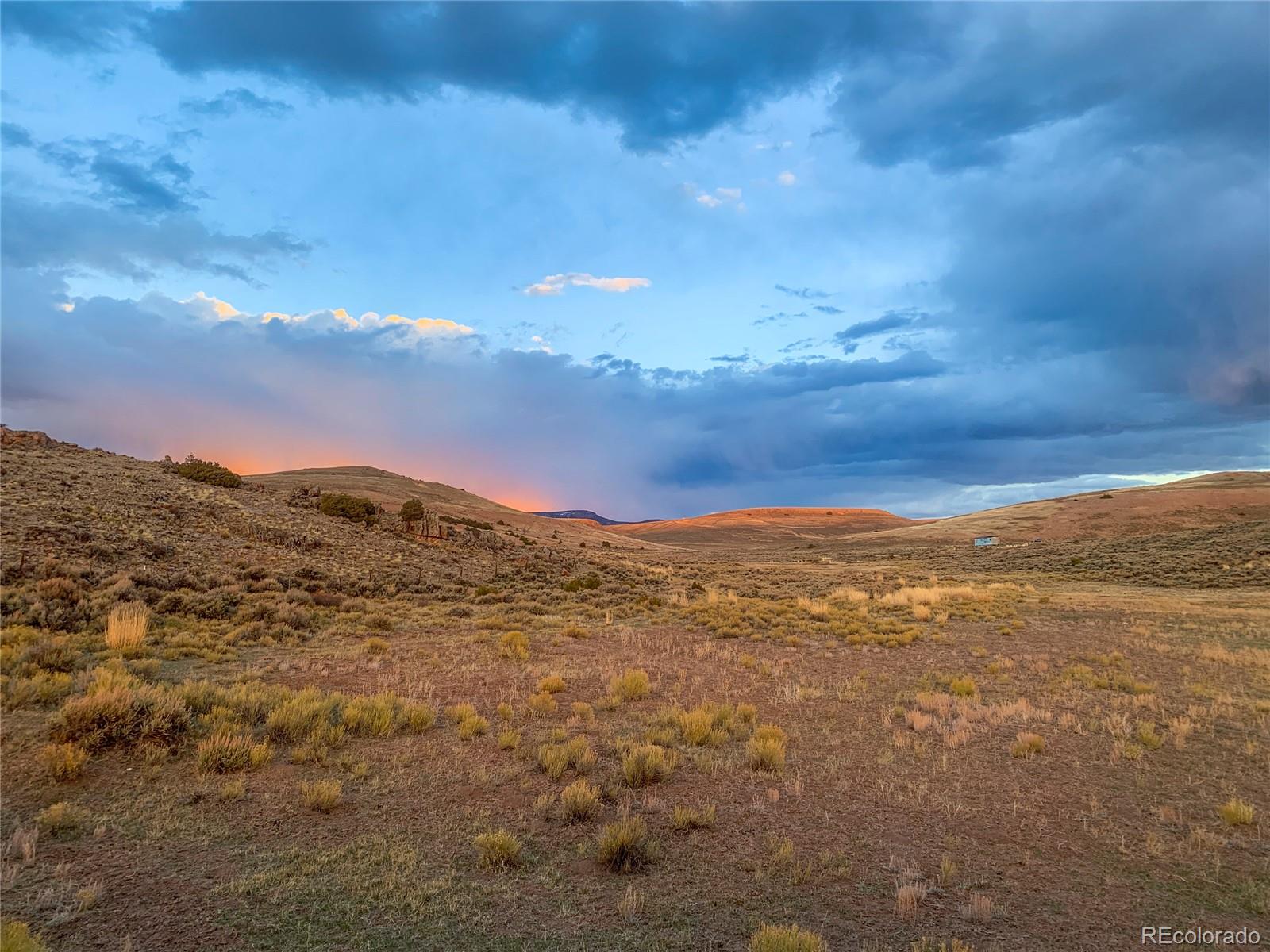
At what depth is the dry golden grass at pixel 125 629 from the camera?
12.1m

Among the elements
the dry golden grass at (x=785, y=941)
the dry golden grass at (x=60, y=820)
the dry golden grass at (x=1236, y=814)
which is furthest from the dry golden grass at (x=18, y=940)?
the dry golden grass at (x=1236, y=814)

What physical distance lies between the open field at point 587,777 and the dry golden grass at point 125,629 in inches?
2.5

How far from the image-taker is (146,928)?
477 centimetres

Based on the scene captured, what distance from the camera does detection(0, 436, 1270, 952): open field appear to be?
529 centimetres

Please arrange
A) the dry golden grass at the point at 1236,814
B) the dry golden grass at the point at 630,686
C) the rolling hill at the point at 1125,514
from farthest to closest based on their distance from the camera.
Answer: the rolling hill at the point at 1125,514 < the dry golden grass at the point at 630,686 < the dry golden grass at the point at 1236,814

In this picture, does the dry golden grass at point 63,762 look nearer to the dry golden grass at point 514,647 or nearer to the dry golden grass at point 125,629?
the dry golden grass at point 125,629

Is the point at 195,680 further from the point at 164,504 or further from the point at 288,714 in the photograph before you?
the point at 164,504

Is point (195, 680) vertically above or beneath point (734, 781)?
above

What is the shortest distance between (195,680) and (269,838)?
19.4ft

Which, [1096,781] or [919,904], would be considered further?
[1096,781]

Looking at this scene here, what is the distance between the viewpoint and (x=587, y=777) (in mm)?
8055

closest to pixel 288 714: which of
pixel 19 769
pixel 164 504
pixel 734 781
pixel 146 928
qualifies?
pixel 19 769

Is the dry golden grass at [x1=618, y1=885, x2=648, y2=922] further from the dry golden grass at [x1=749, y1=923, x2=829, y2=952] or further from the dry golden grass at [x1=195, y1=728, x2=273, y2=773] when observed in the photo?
the dry golden grass at [x1=195, y1=728, x2=273, y2=773]

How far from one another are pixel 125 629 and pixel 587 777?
10.5 meters
